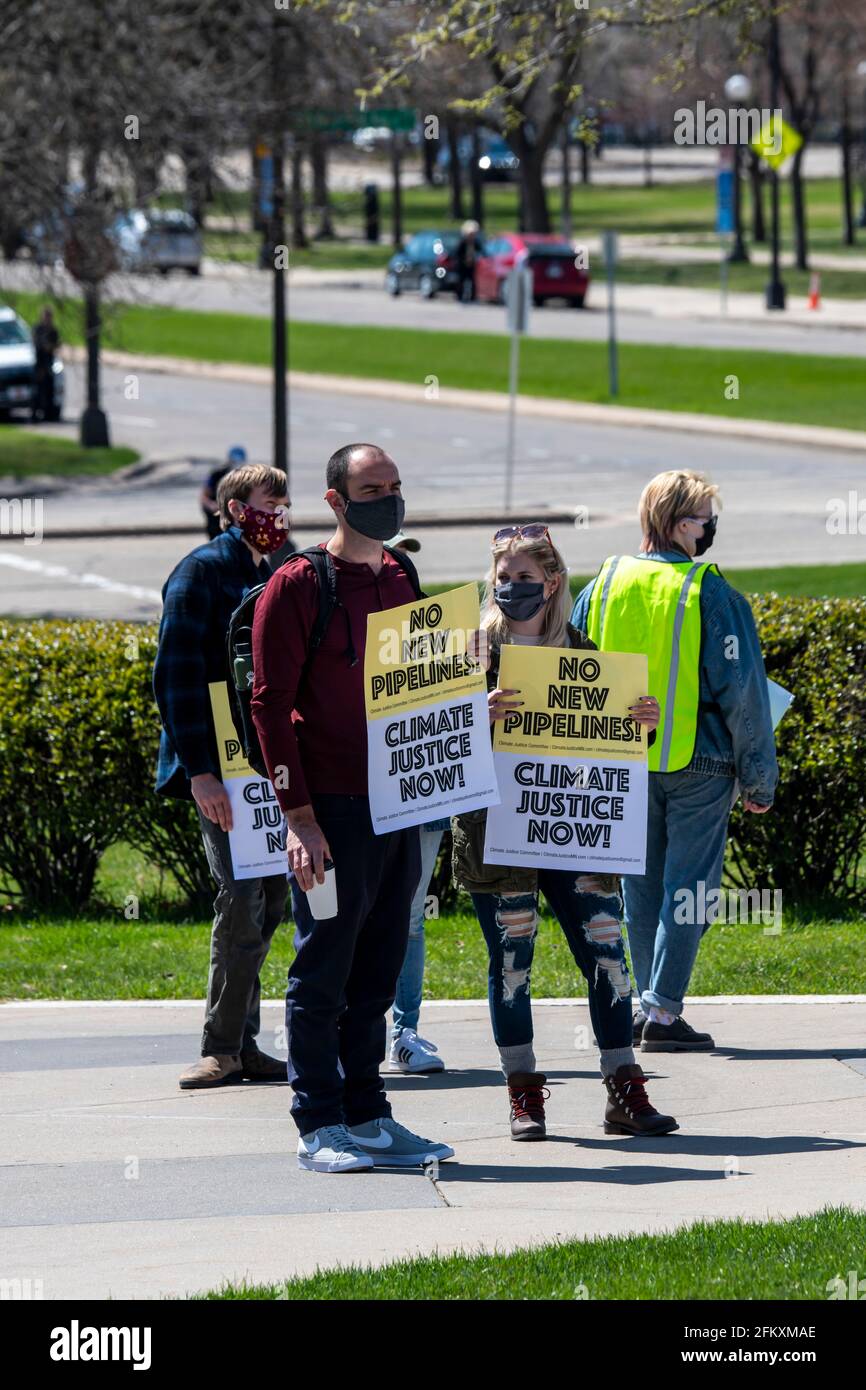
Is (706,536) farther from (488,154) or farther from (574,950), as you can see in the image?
(488,154)

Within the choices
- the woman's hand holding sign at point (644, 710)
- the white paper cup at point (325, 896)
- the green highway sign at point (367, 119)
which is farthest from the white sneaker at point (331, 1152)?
the green highway sign at point (367, 119)

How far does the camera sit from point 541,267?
163 feet

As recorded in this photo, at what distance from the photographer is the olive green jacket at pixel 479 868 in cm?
606

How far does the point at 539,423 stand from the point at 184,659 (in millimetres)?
27387

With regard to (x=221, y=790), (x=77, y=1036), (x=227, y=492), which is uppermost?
(x=227, y=492)

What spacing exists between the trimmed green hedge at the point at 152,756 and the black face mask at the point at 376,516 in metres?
3.41

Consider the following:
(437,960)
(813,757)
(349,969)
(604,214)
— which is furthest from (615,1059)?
(604,214)

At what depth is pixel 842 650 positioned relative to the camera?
28.9 feet

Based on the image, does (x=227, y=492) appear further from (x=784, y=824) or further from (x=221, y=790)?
(x=784, y=824)

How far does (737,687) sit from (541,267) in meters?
44.1

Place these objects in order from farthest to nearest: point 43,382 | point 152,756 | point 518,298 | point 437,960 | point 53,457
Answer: point 43,382 < point 53,457 < point 518,298 < point 152,756 < point 437,960

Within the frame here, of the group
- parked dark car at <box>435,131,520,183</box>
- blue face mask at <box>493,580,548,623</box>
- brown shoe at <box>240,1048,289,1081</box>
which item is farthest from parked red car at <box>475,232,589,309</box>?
blue face mask at <box>493,580,548,623</box>

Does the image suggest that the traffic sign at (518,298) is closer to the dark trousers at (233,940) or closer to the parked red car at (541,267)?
the dark trousers at (233,940)

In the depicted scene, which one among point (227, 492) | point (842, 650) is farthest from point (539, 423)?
point (227, 492)
